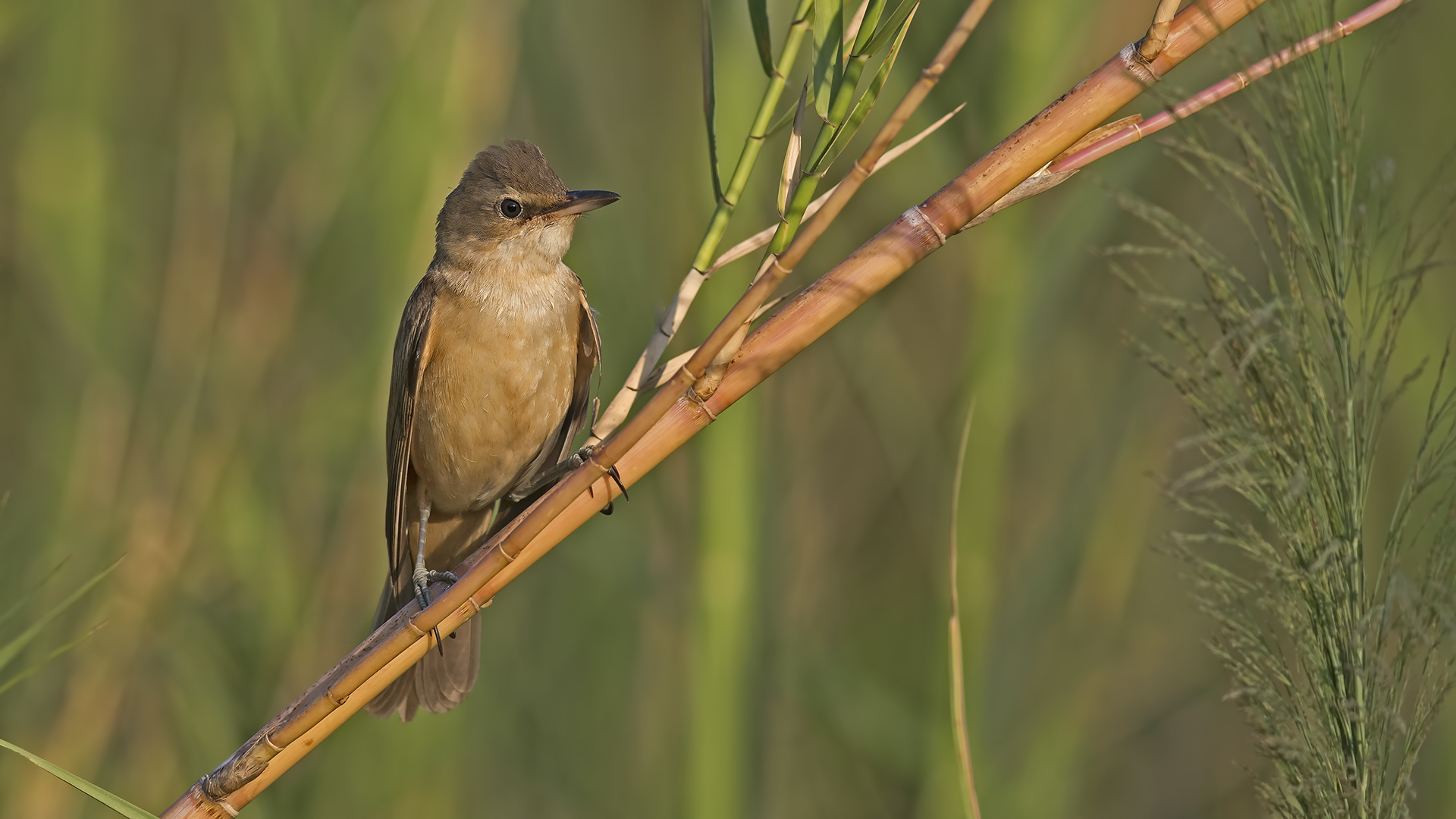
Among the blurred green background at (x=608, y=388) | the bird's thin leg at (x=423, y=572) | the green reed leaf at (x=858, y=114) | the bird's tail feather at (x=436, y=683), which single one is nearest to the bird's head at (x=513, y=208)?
the blurred green background at (x=608, y=388)

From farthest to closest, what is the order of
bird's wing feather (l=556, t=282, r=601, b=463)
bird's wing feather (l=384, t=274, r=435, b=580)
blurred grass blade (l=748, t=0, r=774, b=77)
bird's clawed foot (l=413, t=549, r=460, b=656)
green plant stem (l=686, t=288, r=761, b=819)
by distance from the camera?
bird's wing feather (l=556, t=282, r=601, b=463) → bird's wing feather (l=384, t=274, r=435, b=580) → bird's clawed foot (l=413, t=549, r=460, b=656) → green plant stem (l=686, t=288, r=761, b=819) → blurred grass blade (l=748, t=0, r=774, b=77)

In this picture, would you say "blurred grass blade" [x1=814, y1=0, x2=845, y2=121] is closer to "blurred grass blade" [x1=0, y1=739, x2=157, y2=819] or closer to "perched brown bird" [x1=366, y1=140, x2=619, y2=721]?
"blurred grass blade" [x1=0, y1=739, x2=157, y2=819]

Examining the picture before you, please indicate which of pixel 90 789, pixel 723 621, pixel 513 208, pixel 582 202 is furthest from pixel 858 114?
pixel 513 208

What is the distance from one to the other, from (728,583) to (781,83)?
4.86ft

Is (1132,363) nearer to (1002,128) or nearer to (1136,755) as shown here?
(1002,128)

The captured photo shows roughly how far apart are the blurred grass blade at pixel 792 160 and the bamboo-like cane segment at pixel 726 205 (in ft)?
0.12

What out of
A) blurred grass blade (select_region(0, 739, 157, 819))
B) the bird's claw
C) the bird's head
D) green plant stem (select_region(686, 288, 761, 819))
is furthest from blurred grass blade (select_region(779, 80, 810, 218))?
the bird's head

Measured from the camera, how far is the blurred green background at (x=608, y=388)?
267 cm

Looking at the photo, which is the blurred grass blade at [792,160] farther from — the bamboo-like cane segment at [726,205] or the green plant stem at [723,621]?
the green plant stem at [723,621]

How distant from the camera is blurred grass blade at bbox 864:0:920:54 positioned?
Result: 1.23 meters

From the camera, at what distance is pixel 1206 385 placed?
1.30m

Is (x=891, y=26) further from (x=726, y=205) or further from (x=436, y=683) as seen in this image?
(x=436, y=683)

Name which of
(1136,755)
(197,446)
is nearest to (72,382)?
(197,446)

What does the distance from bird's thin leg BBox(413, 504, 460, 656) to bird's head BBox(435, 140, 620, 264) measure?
0.75 meters
